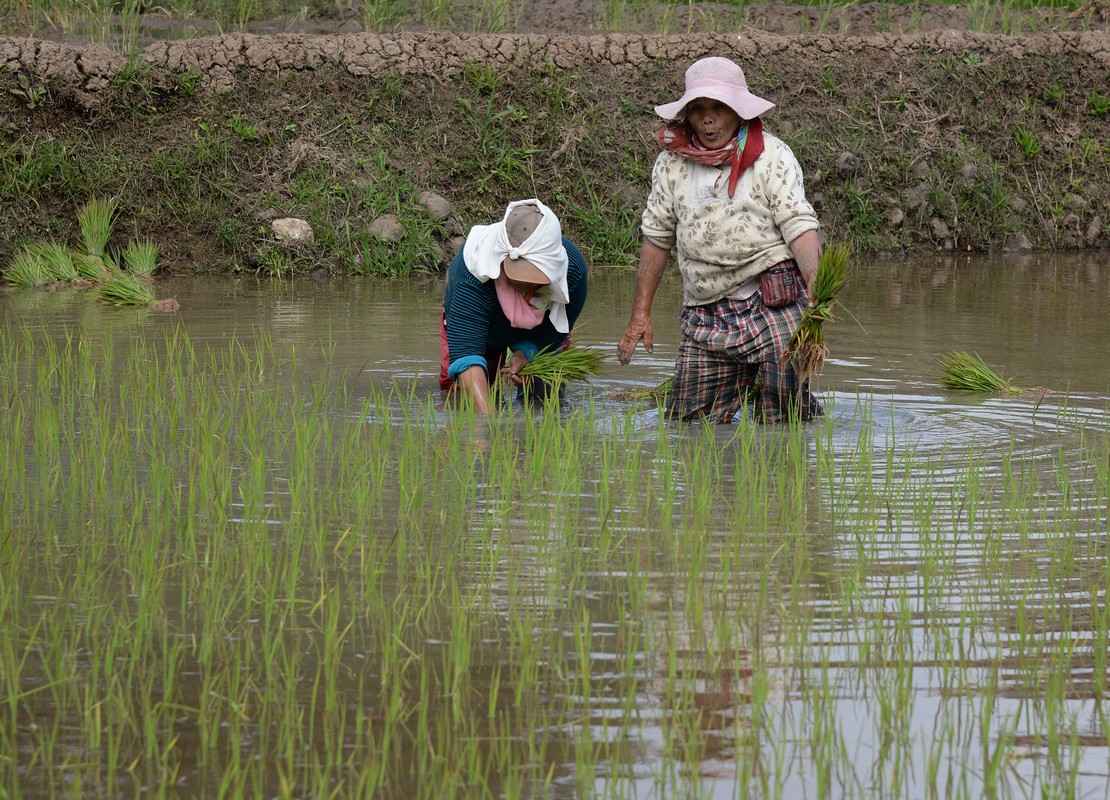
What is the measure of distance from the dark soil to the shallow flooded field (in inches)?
182

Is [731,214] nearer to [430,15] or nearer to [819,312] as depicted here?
[819,312]

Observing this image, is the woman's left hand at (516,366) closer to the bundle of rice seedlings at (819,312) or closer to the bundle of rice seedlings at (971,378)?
the bundle of rice seedlings at (819,312)

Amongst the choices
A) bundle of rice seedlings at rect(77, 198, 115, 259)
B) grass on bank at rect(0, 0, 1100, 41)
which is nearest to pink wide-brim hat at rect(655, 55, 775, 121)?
bundle of rice seedlings at rect(77, 198, 115, 259)

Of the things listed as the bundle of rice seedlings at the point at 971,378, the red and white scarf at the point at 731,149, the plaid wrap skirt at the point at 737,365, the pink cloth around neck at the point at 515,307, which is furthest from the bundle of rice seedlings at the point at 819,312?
the bundle of rice seedlings at the point at 971,378

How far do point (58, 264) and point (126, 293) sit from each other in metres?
1.15

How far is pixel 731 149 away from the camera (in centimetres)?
471

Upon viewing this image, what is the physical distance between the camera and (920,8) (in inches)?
515

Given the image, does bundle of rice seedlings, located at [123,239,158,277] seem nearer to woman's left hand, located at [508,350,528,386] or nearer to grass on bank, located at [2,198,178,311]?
grass on bank, located at [2,198,178,311]

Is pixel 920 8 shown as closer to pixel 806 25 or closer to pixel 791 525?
pixel 806 25

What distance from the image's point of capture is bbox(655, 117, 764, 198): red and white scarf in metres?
4.71

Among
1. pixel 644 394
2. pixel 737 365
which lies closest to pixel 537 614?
pixel 737 365

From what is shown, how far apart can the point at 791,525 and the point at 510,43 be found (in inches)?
305

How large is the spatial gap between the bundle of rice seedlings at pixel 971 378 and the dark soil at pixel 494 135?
4630 mm

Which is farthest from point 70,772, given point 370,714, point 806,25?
point 806,25
